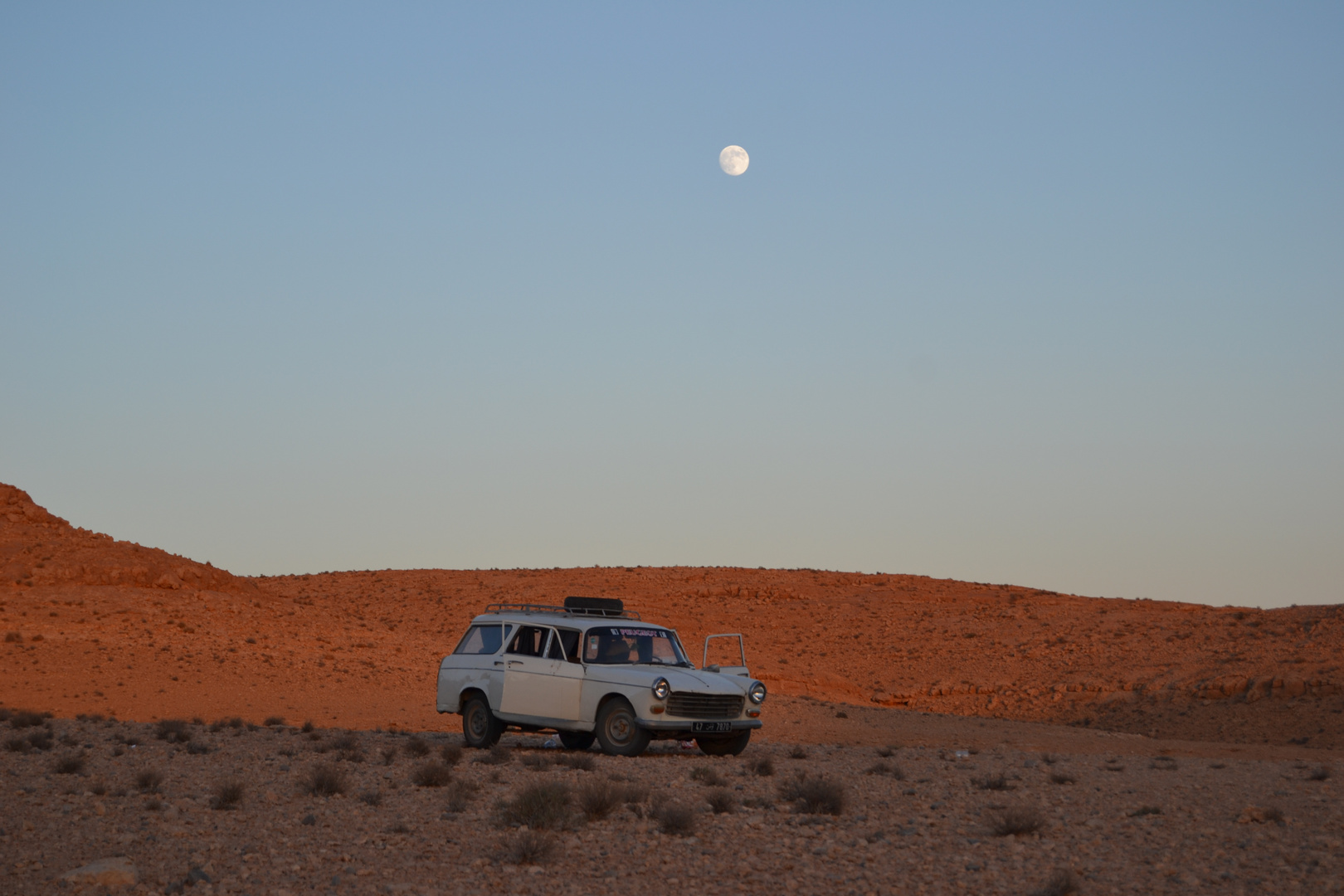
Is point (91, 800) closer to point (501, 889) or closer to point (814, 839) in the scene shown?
point (501, 889)

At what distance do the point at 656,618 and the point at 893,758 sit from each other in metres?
36.9

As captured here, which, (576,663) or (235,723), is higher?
(576,663)

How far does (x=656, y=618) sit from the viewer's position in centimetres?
5447

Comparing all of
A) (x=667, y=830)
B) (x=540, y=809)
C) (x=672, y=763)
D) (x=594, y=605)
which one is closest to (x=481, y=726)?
(x=594, y=605)

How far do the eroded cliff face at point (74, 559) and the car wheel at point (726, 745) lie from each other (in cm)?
3518

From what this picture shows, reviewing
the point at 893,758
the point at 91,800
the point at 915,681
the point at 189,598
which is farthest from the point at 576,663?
the point at 189,598

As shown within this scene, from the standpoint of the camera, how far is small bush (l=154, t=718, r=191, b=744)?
724 inches

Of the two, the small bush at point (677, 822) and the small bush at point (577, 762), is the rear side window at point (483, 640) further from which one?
the small bush at point (677, 822)

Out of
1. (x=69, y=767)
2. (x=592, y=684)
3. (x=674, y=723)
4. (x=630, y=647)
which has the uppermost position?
(x=630, y=647)

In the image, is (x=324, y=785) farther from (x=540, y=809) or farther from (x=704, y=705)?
(x=704, y=705)

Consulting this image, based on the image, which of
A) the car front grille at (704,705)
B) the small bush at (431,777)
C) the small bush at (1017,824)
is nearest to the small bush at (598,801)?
the small bush at (431,777)

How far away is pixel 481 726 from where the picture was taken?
1778 centimetres

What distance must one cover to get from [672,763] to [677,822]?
227 inches

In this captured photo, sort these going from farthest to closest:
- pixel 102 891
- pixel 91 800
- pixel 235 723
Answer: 1. pixel 235 723
2. pixel 91 800
3. pixel 102 891
